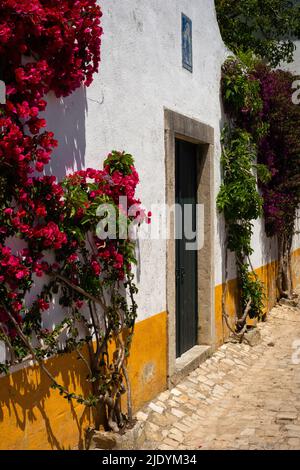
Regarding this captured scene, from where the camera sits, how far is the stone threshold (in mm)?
5867

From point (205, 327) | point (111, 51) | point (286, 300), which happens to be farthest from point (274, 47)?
point (111, 51)

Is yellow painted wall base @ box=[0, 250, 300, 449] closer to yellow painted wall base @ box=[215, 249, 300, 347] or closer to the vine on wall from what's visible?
yellow painted wall base @ box=[215, 249, 300, 347]

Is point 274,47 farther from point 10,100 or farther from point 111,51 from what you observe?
point 10,100

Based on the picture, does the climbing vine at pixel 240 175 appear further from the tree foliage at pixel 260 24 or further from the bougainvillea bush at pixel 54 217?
the tree foliage at pixel 260 24

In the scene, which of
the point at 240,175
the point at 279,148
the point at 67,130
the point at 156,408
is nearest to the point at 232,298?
the point at 240,175

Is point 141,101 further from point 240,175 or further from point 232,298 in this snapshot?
point 232,298

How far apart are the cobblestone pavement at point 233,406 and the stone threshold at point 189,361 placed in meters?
0.07

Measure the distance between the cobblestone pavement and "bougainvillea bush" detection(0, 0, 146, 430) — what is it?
2.36 feet

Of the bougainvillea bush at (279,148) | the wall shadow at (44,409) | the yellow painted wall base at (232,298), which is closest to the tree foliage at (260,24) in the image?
the bougainvillea bush at (279,148)

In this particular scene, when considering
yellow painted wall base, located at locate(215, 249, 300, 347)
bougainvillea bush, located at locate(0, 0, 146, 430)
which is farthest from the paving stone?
yellow painted wall base, located at locate(215, 249, 300, 347)

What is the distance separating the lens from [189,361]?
248 inches

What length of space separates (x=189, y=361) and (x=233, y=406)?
788mm

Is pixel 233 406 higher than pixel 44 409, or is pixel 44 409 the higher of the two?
pixel 44 409

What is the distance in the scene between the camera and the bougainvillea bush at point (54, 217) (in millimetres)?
3350
